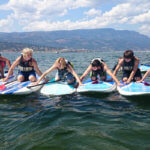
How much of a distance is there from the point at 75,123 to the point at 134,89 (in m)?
3.18

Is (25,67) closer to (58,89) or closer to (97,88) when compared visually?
(58,89)

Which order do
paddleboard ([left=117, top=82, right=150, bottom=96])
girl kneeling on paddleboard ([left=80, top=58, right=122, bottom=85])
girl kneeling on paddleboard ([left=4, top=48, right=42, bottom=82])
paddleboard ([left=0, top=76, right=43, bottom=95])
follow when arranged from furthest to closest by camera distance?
girl kneeling on paddleboard ([left=4, top=48, right=42, bottom=82])
girl kneeling on paddleboard ([left=80, top=58, right=122, bottom=85])
paddleboard ([left=0, top=76, right=43, bottom=95])
paddleboard ([left=117, top=82, right=150, bottom=96])

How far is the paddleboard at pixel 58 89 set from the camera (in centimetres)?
758

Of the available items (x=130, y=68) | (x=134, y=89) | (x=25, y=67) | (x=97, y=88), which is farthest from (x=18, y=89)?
(x=130, y=68)

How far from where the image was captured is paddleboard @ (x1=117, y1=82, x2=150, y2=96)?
659 centimetres

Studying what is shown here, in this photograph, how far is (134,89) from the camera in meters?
6.97

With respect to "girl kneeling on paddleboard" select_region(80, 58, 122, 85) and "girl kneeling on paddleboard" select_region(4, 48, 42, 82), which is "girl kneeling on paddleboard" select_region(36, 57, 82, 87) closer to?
"girl kneeling on paddleboard" select_region(80, 58, 122, 85)

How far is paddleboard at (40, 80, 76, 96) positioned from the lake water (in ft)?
0.91

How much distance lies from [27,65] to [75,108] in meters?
3.96

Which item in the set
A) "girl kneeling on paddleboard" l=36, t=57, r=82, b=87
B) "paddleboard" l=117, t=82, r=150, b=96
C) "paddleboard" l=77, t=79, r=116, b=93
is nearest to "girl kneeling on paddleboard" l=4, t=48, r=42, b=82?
"girl kneeling on paddleboard" l=36, t=57, r=82, b=87

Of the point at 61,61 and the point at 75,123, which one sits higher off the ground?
the point at 61,61

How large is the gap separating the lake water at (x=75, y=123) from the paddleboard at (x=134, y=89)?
35 cm

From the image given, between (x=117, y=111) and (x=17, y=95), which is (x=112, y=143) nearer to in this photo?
(x=117, y=111)

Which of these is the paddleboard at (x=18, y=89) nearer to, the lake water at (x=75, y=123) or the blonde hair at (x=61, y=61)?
the lake water at (x=75, y=123)
